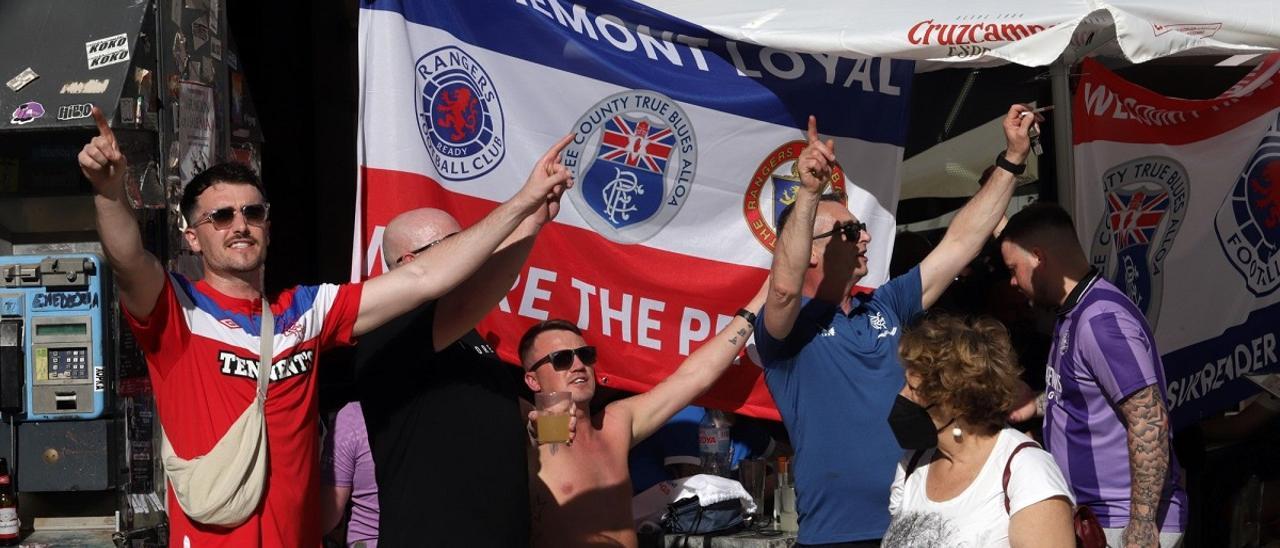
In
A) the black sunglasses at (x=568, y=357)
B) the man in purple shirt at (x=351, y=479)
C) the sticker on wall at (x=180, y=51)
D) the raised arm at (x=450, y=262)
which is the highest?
the sticker on wall at (x=180, y=51)

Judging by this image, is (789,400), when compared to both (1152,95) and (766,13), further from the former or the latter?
(1152,95)

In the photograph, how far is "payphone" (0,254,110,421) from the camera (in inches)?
187

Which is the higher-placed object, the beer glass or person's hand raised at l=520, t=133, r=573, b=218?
person's hand raised at l=520, t=133, r=573, b=218

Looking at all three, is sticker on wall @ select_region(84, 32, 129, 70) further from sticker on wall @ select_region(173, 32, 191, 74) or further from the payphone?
the payphone

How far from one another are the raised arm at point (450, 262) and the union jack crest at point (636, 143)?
1.69m

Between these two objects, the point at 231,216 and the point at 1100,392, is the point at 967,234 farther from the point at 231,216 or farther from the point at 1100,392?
the point at 231,216

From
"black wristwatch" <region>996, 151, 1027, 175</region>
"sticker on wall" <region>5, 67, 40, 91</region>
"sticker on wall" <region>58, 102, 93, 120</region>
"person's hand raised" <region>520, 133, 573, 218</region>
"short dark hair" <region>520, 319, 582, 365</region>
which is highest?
"sticker on wall" <region>5, 67, 40, 91</region>

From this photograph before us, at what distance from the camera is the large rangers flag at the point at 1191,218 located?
5.89 meters

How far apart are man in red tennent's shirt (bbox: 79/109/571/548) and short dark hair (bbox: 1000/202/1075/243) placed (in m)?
1.94

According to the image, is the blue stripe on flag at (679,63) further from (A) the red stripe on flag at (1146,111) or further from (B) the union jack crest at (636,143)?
(A) the red stripe on flag at (1146,111)

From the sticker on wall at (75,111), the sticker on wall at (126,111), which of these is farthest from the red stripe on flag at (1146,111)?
the sticker on wall at (75,111)

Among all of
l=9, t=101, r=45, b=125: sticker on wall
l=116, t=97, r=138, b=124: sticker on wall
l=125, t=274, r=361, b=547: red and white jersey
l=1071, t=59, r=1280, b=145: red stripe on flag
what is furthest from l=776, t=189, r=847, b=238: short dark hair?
l=9, t=101, r=45, b=125: sticker on wall

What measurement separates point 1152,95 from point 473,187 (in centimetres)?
303

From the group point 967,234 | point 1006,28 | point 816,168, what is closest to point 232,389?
point 816,168
